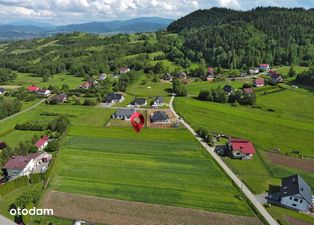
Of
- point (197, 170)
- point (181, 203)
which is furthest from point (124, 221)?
point (197, 170)

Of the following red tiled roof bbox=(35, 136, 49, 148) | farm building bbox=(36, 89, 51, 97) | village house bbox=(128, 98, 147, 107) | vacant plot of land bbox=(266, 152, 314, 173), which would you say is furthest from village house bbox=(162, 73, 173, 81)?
vacant plot of land bbox=(266, 152, 314, 173)

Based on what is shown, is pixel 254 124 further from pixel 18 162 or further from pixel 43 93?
pixel 43 93

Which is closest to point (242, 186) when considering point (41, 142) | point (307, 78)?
point (41, 142)

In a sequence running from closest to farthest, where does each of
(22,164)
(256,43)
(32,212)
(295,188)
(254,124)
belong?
1. (32,212)
2. (295,188)
3. (22,164)
4. (254,124)
5. (256,43)

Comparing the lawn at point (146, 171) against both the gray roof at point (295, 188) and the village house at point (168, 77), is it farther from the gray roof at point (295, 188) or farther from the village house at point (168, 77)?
the village house at point (168, 77)

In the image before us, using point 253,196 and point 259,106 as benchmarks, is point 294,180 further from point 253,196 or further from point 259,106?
point 259,106
